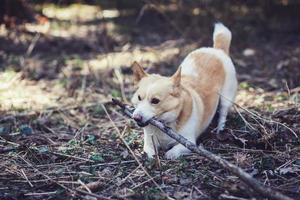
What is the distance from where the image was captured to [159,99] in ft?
14.6

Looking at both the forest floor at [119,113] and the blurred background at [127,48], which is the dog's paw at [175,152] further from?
the blurred background at [127,48]

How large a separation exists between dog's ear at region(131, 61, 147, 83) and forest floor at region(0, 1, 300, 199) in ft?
1.86

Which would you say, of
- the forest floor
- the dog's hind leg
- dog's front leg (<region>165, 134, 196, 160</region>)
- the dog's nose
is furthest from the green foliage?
the dog's nose

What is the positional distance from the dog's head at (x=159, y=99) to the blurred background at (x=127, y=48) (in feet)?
6.65

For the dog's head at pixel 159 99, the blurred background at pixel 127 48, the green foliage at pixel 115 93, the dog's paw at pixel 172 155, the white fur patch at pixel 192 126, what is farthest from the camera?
the blurred background at pixel 127 48

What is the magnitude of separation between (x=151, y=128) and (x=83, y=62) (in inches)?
181

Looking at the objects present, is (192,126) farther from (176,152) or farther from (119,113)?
(119,113)

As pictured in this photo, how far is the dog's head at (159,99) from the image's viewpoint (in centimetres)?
439

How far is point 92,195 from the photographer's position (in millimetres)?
3736

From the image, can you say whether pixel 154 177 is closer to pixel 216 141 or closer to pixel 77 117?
pixel 216 141

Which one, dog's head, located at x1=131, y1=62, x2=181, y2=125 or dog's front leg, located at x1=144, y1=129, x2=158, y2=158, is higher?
dog's head, located at x1=131, y1=62, x2=181, y2=125

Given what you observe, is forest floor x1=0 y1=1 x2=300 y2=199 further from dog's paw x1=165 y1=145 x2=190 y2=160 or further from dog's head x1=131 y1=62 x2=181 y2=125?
dog's head x1=131 y1=62 x2=181 y2=125

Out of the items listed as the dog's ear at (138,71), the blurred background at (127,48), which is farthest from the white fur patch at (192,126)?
the blurred background at (127,48)

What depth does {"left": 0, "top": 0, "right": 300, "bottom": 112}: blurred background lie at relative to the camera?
23.8 ft
